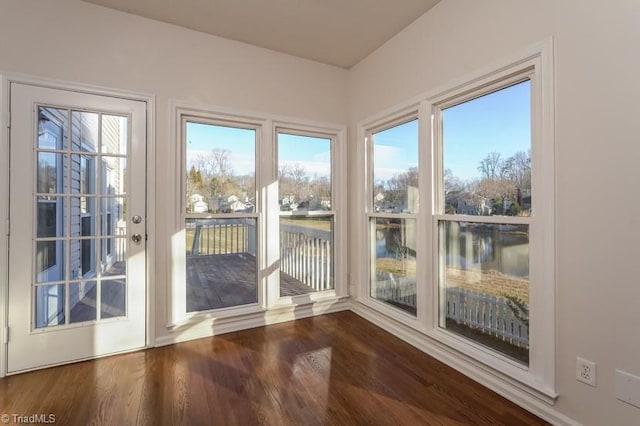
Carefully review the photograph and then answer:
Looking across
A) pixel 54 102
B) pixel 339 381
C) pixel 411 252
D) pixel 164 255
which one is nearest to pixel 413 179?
pixel 411 252

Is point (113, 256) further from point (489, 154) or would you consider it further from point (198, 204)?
point (489, 154)

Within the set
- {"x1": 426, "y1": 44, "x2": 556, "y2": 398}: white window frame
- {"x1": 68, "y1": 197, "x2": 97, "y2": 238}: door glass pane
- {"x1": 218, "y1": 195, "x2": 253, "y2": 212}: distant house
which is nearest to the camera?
{"x1": 426, "y1": 44, "x2": 556, "y2": 398}: white window frame

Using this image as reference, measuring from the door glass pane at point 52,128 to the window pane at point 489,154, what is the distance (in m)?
3.09

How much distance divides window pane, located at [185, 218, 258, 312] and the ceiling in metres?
1.82

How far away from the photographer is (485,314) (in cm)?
223

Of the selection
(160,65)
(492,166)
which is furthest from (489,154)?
(160,65)

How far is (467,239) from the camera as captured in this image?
7.70ft

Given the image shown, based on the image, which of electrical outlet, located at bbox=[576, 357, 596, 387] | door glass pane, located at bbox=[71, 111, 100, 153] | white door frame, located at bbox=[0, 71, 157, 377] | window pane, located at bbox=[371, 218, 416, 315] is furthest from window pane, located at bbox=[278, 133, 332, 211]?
electrical outlet, located at bbox=[576, 357, 596, 387]

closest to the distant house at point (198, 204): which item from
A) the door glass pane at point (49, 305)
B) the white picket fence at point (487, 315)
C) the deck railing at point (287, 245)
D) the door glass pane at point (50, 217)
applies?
the deck railing at point (287, 245)

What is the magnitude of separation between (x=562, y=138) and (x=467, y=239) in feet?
3.02

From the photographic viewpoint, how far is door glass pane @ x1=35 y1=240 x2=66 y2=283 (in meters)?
2.32

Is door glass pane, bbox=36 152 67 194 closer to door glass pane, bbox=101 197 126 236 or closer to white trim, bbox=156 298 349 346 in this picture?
door glass pane, bbox=101 197 126 236

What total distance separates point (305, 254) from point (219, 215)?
42.8 inches

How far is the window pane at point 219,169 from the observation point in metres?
2.91
